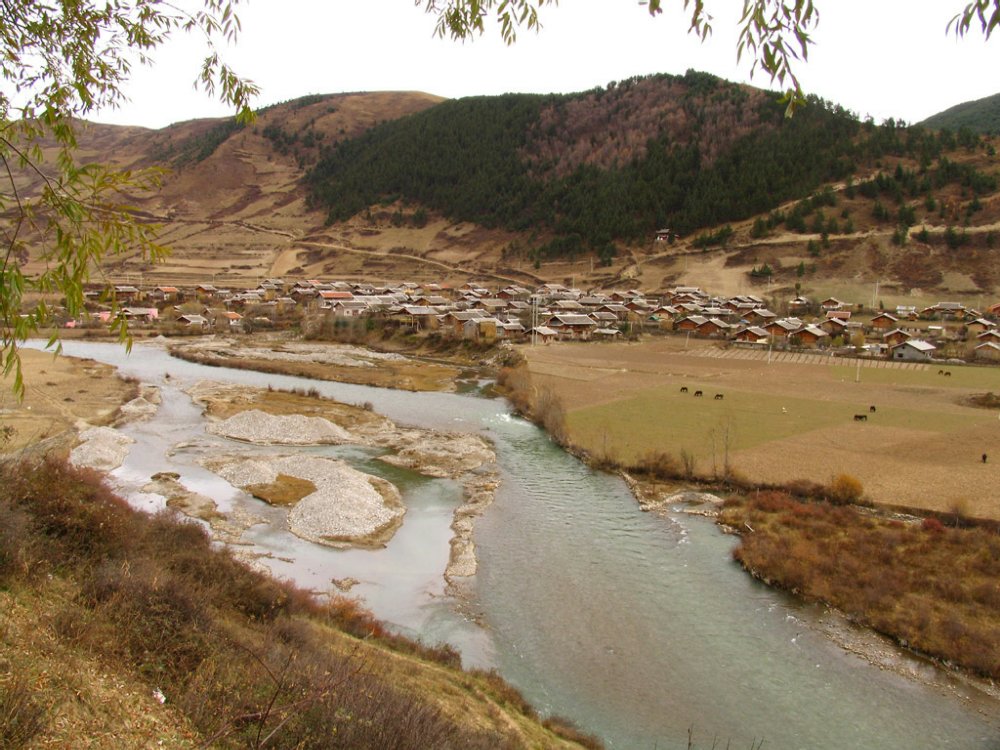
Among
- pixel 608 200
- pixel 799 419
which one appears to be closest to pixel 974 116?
pixel 608 200

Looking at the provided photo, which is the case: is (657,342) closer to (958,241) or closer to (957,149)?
(958,241)

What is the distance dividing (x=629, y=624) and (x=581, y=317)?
47.5 metres

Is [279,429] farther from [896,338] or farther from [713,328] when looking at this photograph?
[896,338]

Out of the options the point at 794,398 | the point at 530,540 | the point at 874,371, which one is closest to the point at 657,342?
the point at 874,371

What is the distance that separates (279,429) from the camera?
28.5 m

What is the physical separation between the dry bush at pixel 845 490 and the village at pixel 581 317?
3326 centimetres

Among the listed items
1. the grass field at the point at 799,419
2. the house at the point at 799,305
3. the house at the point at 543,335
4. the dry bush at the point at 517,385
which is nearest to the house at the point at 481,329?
the house at the point at 543,335

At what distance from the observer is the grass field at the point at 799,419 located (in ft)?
74.0

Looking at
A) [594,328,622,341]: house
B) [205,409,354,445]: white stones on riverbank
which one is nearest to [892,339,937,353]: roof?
[594,328,622,341]: house

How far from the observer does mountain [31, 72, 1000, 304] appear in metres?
77.9

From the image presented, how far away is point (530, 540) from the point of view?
1817 centimetres

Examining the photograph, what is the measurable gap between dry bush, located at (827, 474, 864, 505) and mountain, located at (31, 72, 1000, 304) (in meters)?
56.5

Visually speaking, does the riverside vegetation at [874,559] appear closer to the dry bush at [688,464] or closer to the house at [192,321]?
the dry bush at [688,464]

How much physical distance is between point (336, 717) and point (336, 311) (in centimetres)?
6505
